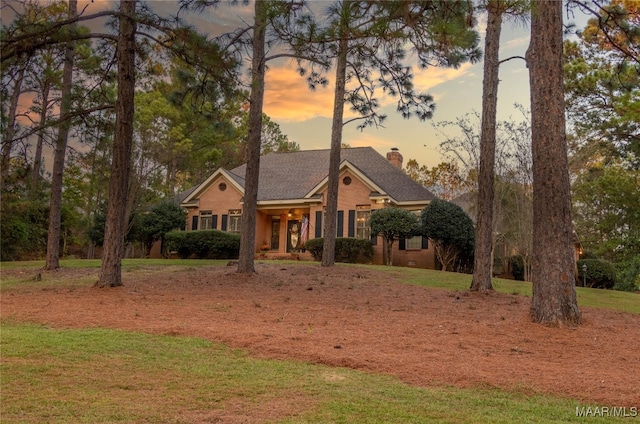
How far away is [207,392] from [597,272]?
880 inches

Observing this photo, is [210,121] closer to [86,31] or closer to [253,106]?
[253,106]

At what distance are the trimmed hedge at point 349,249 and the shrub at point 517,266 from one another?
707 cm

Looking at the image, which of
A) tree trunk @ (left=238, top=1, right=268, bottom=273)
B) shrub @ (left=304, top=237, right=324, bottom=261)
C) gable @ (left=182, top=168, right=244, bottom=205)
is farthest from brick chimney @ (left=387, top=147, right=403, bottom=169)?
tree trunk @ (left=238, top=1, right=268, bottom=273)

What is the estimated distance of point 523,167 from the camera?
753 inches

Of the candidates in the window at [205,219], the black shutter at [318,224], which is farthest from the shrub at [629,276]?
the window at [205,219]

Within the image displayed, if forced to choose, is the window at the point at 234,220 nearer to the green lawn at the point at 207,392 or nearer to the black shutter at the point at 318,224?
the black shutter at the point at 318,224

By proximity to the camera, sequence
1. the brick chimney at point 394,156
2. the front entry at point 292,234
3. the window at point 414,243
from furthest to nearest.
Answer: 1. the brick chimney at point 394,156
2. the front entry at point 292,234
3. the window at point 414,243

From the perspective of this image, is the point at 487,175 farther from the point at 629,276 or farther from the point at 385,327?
the point at 629,276

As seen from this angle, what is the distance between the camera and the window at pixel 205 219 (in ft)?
88.9

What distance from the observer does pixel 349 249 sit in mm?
22531

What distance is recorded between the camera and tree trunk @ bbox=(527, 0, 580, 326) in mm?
7820

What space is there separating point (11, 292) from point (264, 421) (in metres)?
9.52

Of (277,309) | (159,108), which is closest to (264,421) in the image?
(277,309)

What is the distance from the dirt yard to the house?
11.5 m
